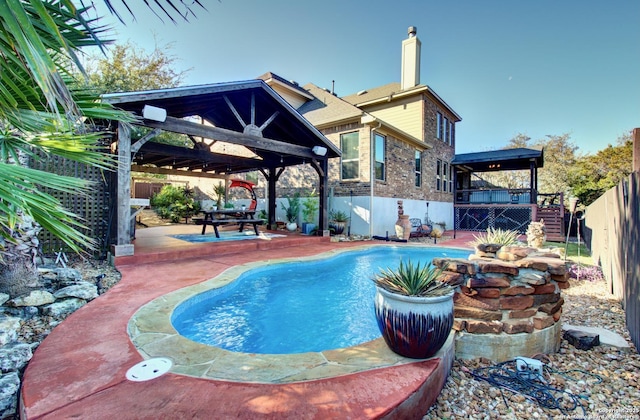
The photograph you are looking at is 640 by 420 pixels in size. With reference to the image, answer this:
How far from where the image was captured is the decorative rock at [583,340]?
287 cm

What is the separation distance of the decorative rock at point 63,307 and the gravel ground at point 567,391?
374 cm

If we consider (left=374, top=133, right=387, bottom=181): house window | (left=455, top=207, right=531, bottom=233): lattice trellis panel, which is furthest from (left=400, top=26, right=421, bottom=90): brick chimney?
(left=455, top=207, right=531, bottom=233): lattice trellis panel

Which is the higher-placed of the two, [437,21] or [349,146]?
[437,21]

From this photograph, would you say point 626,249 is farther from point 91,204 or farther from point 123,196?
point 91,204

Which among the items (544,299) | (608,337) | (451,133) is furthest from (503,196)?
(544,299)

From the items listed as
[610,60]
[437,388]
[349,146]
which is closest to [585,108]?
[610,60]

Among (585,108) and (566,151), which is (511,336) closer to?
(585,108)

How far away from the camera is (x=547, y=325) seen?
278 centimetres

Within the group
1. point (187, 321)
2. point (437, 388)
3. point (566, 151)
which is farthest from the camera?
point (566, 151)

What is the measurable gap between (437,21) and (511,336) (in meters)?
12.5

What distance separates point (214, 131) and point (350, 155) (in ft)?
19.1

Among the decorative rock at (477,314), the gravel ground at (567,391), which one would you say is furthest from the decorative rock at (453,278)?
the gravel ground at (567,391)

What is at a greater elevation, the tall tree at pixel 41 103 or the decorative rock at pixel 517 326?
the tall tree at pixel 41 103

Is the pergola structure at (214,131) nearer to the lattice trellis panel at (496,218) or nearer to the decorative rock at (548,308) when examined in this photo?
the decorative rock at (548,308)
